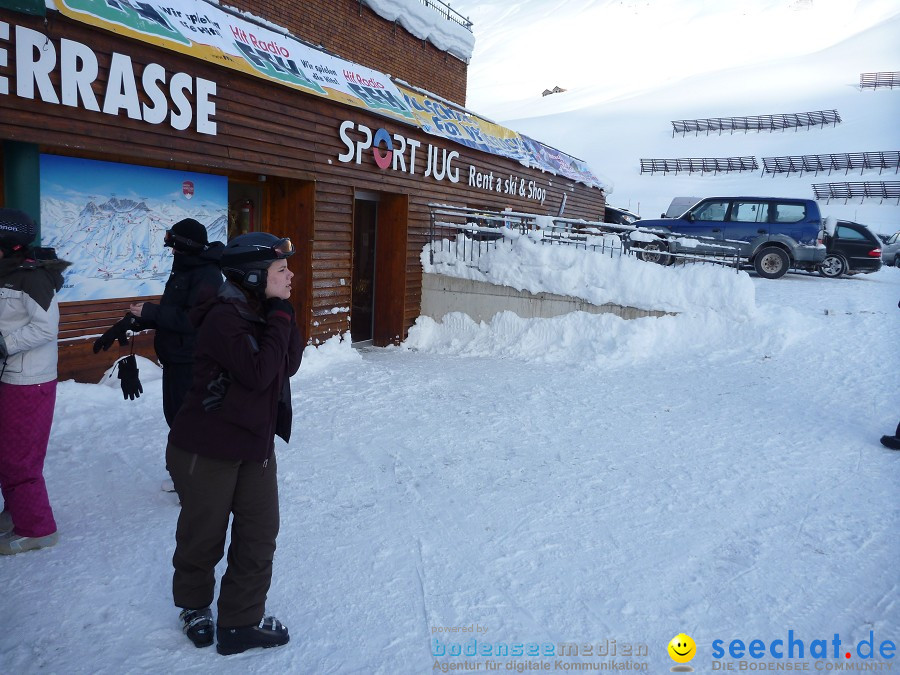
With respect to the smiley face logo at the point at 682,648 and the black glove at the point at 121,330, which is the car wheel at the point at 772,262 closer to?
the smiley face logo at the point at 682,648

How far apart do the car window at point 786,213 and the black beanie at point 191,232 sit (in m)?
13.6

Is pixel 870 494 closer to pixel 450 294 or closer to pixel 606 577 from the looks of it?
pixel 606 577

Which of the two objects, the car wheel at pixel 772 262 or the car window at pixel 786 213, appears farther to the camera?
the car wheel at pixel 772 262

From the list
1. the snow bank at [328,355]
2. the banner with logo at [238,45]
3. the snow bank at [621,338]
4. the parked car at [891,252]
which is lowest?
the snow bank at [328,355]

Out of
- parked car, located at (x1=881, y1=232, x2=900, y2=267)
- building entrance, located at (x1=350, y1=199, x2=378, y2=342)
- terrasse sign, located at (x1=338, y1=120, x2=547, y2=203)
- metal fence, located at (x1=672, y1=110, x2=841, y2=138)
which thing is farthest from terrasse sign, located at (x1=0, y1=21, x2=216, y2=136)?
metal fence, located at (x1=672, y1=110, x2=841, y2=138)

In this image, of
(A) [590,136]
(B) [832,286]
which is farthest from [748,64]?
(B) [832,286]

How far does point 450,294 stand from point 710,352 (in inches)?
149

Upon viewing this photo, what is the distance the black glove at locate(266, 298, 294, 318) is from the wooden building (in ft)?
12.0

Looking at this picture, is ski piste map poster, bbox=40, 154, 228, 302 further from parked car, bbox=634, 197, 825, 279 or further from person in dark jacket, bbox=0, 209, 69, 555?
parked car, bbox=634, 197, 825, 279

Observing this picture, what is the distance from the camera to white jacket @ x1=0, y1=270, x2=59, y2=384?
3174 millimetres

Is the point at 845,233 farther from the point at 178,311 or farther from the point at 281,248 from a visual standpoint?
the point at 281,248

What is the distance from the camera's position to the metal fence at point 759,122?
47.0 metres

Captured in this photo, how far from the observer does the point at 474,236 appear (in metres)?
10.5

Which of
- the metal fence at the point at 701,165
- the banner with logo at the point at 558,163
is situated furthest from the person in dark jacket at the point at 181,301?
the metal fence at the point at 701,165
